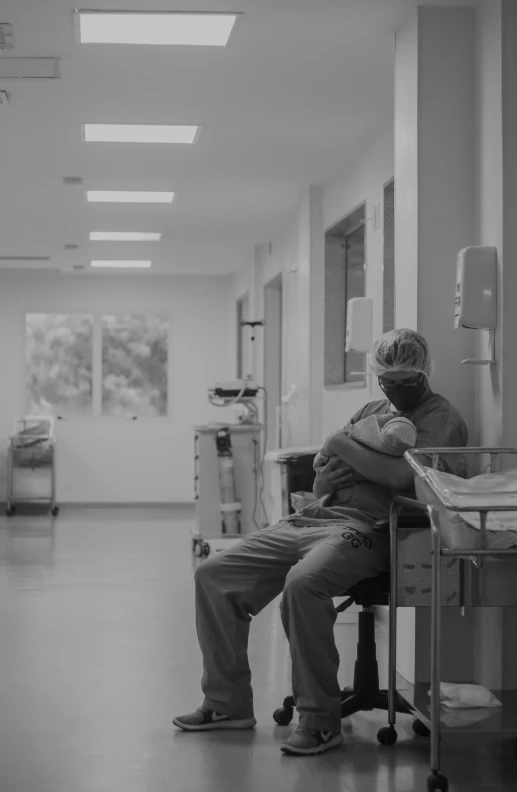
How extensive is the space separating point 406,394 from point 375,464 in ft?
1.00

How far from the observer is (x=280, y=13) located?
4121mm

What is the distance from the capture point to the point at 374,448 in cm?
339

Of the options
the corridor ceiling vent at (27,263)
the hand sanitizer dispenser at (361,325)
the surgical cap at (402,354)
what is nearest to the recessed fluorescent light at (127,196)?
the hand sanitizer dispenser at (361,325)

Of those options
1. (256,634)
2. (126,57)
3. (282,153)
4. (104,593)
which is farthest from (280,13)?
(104,593)

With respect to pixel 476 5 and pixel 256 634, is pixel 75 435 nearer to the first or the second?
pixel 256 634

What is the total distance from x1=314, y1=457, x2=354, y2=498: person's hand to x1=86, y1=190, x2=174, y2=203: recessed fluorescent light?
456cm

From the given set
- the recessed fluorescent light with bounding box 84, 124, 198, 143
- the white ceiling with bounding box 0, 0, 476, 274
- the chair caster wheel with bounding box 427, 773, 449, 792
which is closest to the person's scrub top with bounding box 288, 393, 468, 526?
the chair caster wheel with bounding box 427, 773, 449, 792

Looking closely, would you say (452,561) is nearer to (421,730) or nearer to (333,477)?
(333,477)

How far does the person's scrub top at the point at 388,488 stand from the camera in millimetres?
3436

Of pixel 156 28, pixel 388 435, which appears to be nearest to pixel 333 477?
pixel 388 435

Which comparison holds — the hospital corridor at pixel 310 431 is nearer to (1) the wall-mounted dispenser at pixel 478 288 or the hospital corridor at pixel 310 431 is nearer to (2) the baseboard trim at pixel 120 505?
(1) the wall-mounted dispenser at pixel 478 288

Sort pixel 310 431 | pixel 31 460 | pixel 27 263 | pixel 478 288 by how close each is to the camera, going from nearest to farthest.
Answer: pixel 478 288, pixel 310 431, pixel 27 263, pixel 31 460

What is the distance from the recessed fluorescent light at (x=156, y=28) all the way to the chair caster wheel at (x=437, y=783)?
2859mm

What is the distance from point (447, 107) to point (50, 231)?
5.83m
